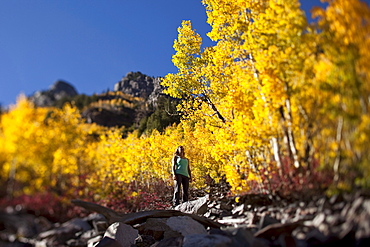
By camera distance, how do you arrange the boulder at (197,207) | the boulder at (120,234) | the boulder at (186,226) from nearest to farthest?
the boulder at (120,234) → the boulder at (186,226) → the boulder at (197,207)

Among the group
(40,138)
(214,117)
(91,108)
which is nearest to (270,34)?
(91,108)

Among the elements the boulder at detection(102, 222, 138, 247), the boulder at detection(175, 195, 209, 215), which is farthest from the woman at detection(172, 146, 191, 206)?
the boulder at detection(102, 222, 138, 247)

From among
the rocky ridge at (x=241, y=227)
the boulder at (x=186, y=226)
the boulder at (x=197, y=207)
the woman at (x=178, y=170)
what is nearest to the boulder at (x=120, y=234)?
the rocky ridge at (x=241, y=227)

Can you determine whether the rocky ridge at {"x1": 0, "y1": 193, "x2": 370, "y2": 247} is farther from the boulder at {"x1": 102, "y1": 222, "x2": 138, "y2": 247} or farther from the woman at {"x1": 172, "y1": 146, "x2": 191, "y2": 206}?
the woman at {"x1": 172, "y1": 146, "x2": 191, "y2": 206}

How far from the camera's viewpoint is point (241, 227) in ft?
12.5

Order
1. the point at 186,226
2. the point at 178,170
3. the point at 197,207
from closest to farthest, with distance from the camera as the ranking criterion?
1. the point at 186,226
2. the point at 197,207
3. the point at 178,170

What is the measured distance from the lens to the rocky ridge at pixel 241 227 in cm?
242

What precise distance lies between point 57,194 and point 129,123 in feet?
6.10

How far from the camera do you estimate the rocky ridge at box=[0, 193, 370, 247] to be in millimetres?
2416

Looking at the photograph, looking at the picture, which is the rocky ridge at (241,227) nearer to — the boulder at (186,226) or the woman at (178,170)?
the boulder at (186,226)

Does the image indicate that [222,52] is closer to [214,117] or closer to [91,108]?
[214,117]

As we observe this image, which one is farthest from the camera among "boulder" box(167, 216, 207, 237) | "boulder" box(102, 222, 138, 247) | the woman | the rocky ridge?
the woman

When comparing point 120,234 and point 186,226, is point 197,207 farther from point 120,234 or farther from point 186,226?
point 120,234

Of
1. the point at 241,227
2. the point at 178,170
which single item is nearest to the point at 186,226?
the point at 241,227
